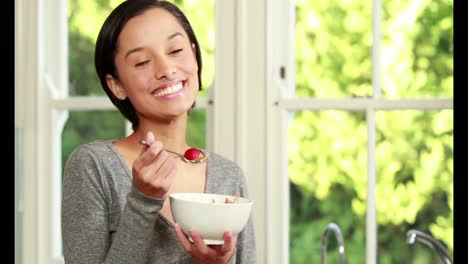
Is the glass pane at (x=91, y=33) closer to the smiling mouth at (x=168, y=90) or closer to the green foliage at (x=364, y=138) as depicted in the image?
the smiling mouth at (x=168, y=90)

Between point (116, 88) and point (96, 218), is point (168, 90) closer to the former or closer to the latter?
point (116, 88)

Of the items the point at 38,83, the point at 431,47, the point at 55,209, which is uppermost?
the point at 431,47

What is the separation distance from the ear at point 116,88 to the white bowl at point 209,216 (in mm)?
194

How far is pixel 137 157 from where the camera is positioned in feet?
4.05

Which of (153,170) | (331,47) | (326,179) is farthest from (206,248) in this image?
(326,179)

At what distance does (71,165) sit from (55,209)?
896mm

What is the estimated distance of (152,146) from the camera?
3.66 feet

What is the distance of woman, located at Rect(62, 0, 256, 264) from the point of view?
1.16m

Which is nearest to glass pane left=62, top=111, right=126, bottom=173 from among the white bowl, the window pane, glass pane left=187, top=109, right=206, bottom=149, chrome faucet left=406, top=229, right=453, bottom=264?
glass pane left=187, top=109, right=206, bottom=149

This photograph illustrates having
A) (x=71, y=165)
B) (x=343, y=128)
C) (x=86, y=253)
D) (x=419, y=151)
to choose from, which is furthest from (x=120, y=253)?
(x=419, y=151)

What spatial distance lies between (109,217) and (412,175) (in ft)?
9.07

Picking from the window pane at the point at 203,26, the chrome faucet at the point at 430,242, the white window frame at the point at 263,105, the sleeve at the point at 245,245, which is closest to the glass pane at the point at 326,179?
the window pane at the point at 203,26

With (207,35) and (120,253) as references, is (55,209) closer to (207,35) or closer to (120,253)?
(207,35)
